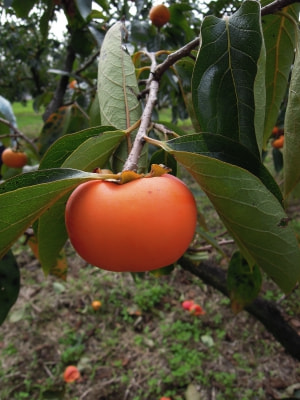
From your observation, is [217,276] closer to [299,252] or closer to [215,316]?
[299,252]

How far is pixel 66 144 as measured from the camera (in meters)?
0.58

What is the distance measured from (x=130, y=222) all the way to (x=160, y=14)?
1813mm

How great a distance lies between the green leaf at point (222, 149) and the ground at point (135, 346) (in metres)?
1.71

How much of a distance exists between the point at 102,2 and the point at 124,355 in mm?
2110

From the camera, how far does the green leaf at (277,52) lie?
66cm

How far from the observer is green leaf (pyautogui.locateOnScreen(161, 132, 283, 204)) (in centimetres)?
49

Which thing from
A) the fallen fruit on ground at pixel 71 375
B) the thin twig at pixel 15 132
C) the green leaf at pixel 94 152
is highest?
the green leaf at pixel 94 152

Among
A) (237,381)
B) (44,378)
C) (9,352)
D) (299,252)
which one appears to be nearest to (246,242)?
(299,252)

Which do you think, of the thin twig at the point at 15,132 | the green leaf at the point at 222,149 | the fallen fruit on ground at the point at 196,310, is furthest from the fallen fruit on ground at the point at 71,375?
the green leaf at the point at 222,149

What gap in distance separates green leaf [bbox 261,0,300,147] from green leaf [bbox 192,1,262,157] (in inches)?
7.0

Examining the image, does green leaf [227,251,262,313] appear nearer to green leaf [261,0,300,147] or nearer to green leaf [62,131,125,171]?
green leaf [261,0,300,147]

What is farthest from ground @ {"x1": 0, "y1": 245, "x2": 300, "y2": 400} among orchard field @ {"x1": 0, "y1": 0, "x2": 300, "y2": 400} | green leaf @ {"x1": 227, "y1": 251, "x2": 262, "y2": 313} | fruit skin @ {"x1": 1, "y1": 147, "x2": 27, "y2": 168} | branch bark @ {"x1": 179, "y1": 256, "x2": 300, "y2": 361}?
fruit skin @ {"x1": 1, "y1": 147, "x2": 27, "y2": 168}

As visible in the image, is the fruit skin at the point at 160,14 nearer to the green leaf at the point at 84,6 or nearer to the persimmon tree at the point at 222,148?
the green leaf at the point at 84,6

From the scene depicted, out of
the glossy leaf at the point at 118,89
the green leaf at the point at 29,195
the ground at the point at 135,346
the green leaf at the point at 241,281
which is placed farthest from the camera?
the ground at the point at 135,346
